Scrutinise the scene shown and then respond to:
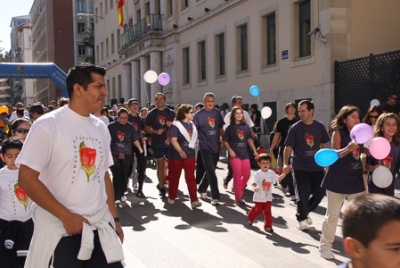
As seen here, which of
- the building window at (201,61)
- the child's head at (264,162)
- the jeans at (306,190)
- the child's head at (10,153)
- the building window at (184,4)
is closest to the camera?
the child's head at (10,153)

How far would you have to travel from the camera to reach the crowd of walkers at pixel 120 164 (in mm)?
3074

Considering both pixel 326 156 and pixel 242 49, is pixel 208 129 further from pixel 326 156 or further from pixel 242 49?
pixel 242 49

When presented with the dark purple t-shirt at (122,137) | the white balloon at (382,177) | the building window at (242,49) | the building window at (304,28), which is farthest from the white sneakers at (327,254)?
the building window at (242,49)

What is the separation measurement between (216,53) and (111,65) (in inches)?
865

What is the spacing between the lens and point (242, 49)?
22.8 metres

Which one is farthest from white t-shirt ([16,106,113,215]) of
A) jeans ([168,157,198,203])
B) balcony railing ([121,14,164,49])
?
balcony railing ([121,14,164,49])

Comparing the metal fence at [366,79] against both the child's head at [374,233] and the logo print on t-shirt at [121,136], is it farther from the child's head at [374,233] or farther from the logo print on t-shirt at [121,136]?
the child's head at [374,233]

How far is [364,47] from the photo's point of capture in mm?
16938

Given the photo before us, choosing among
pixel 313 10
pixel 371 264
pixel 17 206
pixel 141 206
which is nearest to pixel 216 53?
pixel 313 10

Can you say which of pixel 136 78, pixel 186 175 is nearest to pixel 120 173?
pixel 186 175

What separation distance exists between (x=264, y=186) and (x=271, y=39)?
13621 mm

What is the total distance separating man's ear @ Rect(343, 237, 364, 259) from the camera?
1.96m

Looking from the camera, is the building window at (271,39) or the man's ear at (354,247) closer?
the man's ear at (354,247)

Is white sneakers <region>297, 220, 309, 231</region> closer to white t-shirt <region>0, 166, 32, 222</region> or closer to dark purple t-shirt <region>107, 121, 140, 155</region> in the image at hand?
dark purple t-shirt <region>107, 121, 140, 155</region>
